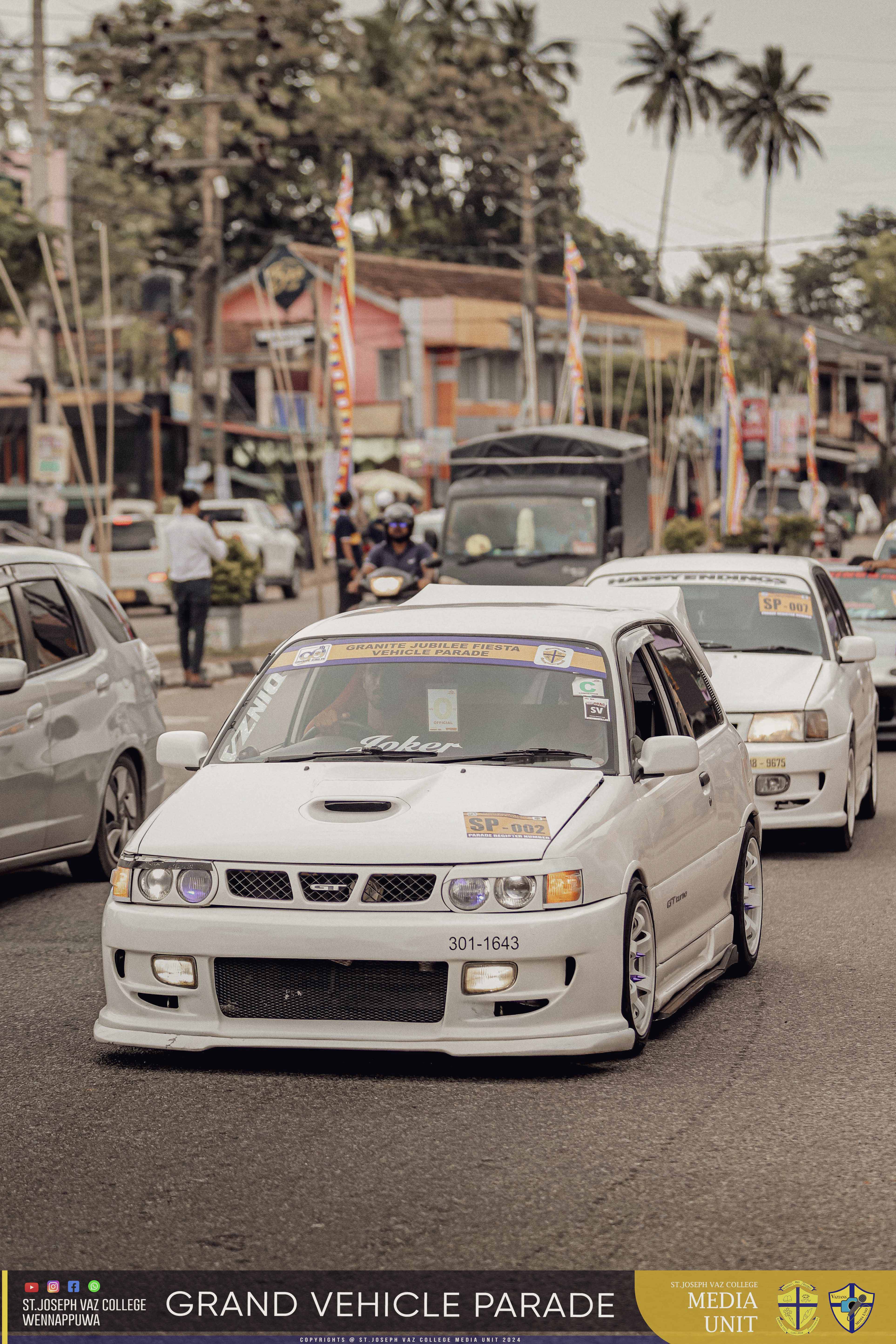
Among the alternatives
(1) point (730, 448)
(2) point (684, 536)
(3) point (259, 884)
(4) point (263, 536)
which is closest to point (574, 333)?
(1) point (730, 448)

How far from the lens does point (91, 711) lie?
1004cm

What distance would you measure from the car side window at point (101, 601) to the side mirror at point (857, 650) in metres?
4.04

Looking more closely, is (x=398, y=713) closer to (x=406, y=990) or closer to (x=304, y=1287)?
(x=406, y=990)

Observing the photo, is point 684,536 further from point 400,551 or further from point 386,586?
point 386,586

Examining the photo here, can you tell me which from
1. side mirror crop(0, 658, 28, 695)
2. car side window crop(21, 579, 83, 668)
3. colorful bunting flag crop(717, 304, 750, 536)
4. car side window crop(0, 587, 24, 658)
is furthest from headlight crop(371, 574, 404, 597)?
colorful bunting flag crop(717, 304, 750, 536)

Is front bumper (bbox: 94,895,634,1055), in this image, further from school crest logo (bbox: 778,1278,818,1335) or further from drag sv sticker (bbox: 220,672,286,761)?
school crest logo (bbox: 778,1278,818,1335)

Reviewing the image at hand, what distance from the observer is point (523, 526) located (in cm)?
2356

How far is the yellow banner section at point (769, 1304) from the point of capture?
13.3 ft

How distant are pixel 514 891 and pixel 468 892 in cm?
14

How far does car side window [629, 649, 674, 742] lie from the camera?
7172mm

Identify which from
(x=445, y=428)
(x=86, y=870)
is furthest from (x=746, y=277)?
(x=86, y=870)

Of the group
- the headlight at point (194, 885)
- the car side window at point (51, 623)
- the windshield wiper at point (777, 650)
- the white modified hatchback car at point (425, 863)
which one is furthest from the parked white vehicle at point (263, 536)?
the headlight at point (194, 885)

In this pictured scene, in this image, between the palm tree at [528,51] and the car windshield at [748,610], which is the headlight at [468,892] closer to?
the car windshield at [748,610]

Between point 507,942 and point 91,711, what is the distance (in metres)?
4.70
